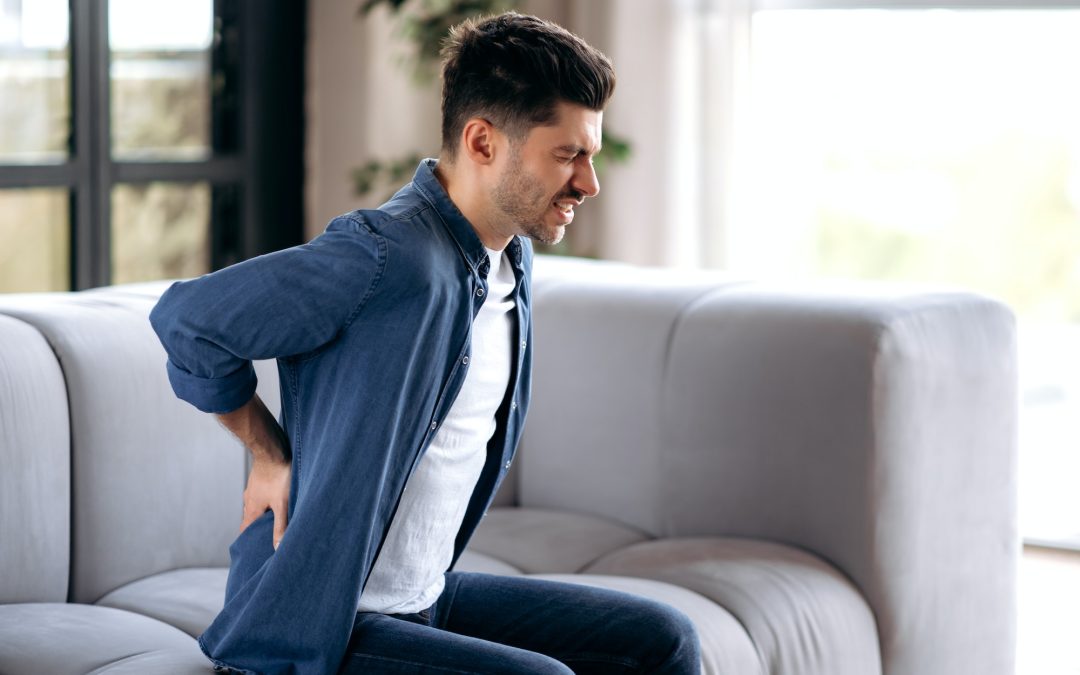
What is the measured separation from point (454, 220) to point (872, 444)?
100 centimetres

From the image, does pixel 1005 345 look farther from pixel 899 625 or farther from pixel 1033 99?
pixel 1033 99

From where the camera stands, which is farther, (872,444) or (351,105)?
(351,105)

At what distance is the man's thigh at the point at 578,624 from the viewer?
1704mm

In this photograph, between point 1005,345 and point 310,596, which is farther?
point 1005,345

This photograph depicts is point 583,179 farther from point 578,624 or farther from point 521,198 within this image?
point 578,624

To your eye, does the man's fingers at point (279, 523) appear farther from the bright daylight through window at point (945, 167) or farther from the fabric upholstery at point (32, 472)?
the bright daylight through window at point (945, 167)

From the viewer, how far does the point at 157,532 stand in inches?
85.9

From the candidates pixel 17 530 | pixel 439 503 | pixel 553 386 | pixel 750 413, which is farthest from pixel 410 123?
pixel 439 503

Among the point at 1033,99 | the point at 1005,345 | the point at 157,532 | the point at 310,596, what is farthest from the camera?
the point at 1033,99

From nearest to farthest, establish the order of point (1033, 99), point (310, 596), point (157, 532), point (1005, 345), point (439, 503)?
Answer: point (310, 596), point (439, 503), point (157, 532), point (1005, 345), point (1033, 99)

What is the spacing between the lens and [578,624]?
5.64 ft

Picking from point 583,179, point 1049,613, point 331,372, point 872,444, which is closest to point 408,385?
point 331,372

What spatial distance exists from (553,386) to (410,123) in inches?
91.5

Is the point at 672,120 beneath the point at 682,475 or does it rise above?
above
